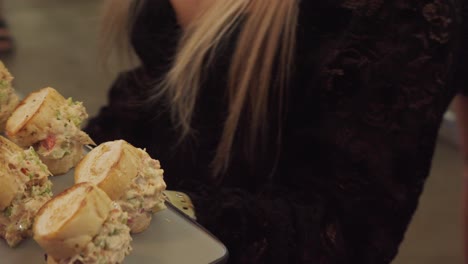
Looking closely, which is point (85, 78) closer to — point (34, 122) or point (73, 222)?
point (34, 122)

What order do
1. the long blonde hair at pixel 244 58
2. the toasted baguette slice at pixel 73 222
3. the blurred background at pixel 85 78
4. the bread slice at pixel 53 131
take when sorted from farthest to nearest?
the blurred background at pixel 85 78, the long blonde hair at pixel 244 58, the bread slice at pixel 53 131, the toasted baguette slice at pixel 73 222

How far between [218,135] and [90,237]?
0.47m

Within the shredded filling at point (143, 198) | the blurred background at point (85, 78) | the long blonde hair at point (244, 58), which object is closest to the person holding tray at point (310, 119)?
the long blonde hair at point (244, 58)

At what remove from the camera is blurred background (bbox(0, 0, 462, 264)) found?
2.15 meters

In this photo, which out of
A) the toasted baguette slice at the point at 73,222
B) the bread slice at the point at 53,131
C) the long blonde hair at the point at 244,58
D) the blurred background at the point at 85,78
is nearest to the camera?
the toasted baguette slice at the point at 73,222

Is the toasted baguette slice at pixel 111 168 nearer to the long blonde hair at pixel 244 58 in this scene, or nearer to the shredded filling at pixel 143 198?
the shredded filling at pixel 143 198

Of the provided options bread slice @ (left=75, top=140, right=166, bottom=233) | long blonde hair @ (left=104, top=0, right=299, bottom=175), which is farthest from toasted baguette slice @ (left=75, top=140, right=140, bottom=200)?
long blonde hair @ (left=104, top=0, right=299, bottom=175)

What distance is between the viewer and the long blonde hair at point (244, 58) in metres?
0.92

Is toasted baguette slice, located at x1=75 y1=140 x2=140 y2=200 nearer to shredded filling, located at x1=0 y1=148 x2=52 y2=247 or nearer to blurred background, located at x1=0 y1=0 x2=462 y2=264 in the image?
shredded filling, located at x1=0 y1=148 x2=52 y2=247

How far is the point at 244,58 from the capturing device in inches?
37.5

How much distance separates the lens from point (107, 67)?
129 centimetres

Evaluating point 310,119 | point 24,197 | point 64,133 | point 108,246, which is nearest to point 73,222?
point 108,246

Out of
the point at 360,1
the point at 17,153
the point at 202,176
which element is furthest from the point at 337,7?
the point at 17,153

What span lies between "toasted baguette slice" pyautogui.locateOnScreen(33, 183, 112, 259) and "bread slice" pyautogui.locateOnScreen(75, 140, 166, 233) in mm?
51
